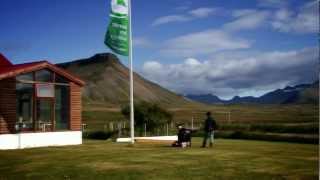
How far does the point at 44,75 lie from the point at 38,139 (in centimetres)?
405

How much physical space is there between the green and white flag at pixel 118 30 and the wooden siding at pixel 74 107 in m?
6.04

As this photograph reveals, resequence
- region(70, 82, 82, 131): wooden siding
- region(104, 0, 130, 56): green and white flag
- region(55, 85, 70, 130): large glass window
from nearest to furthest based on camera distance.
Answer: region(104, 0, 130, 56): green and white flag → region(55, 85, 70, 130): large glass window → region(70, 82, 82, 131): wooden siding

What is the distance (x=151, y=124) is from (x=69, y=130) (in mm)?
20414

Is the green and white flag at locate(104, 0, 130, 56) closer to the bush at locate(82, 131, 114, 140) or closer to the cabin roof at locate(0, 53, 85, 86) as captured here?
the cabin roof at locate(0, 53, 85, 86)

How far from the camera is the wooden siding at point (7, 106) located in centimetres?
2858

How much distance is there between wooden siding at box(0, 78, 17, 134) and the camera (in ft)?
93.8

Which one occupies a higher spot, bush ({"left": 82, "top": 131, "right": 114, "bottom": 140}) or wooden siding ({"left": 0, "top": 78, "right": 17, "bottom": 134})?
wooden siding ({"left": 0, "top": 78, "right": 17, "bottom": 134})

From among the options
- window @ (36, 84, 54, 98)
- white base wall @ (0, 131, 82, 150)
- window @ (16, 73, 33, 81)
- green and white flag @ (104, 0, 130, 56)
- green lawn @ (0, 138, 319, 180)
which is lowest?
green lawn @ (0, 138, 319, 180)

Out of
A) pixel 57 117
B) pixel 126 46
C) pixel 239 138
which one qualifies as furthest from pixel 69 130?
pixel 239 138

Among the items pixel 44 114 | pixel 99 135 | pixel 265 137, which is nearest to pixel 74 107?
pixel 44 114

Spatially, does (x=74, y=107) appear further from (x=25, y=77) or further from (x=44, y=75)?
(x=25, y=77)

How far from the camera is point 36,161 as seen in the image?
69.1 ft

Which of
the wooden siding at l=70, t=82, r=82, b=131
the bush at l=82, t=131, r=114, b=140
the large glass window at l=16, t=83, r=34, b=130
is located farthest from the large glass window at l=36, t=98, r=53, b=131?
the bush at l=82, t=131, r=114, b=140

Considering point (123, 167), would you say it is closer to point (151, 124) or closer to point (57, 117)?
point (57, 117)
